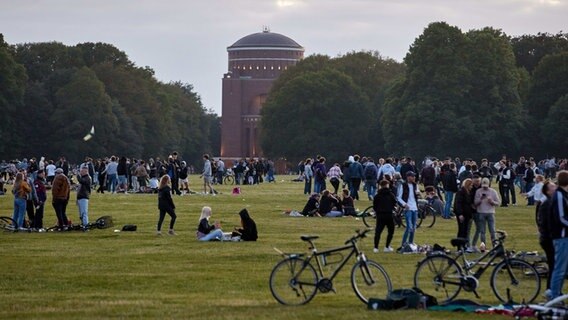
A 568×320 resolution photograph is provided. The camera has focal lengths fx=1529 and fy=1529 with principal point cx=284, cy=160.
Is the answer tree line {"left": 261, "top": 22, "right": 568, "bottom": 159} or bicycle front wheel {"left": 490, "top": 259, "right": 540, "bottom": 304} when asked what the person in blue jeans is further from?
tree line {"left": 261, "top": 22, "right": 568, "bottom": 159}

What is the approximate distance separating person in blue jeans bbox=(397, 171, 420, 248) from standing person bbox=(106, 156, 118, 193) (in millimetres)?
33995

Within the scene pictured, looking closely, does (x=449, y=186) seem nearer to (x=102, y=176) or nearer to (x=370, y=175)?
(x=370, y=175)

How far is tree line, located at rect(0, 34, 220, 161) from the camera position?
121 metres

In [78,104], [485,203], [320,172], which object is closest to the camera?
[485,203]

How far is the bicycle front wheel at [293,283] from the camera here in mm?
21948

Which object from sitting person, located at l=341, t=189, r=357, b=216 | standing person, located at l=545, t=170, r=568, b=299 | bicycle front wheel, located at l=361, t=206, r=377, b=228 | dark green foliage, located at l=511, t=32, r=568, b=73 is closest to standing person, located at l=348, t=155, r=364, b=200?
sitting person, located at l=341, t=189, r=357, b=216

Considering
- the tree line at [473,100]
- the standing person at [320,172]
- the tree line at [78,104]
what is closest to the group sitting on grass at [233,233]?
the standing person at [320,172]

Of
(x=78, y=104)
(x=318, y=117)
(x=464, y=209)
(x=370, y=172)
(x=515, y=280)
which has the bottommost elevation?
(x=515, y=280)

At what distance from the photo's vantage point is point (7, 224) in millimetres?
39781

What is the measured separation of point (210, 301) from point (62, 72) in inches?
4401

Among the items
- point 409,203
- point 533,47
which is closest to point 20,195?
point 409,203

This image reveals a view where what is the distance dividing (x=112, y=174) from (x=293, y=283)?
45.0 m

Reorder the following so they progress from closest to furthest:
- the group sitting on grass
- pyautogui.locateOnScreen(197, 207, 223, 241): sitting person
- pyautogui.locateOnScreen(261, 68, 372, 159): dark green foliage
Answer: the group sitting on grass < pyautogui.locateOnScreen(197, 207, 223, 241): sitting person < pyautogui.locateOnScreen(261, 68, 372, 159): dark green foliage

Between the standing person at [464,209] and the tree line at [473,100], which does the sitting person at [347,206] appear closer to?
the standing person at [464,209]
